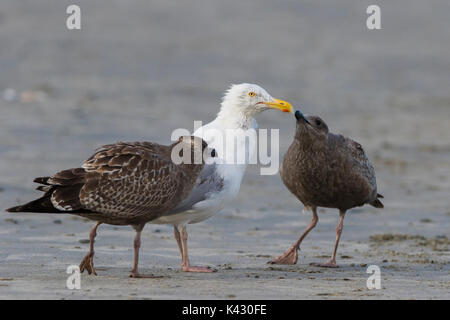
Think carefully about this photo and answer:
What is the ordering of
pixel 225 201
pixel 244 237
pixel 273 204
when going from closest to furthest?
pixel 225 201
pixel 244 237
pixel 273 204

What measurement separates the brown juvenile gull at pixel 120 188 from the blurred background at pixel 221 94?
0.74 meters

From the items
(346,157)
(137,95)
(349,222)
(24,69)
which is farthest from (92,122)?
(346,157)

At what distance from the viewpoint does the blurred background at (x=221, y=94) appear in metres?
10.0

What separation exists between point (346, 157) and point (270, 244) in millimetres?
1356

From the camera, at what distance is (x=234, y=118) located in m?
8.89

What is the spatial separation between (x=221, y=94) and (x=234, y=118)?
1135 cm

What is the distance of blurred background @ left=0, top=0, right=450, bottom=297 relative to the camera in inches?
395

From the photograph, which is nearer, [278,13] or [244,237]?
[244,237]

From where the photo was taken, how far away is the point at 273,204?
487 inches

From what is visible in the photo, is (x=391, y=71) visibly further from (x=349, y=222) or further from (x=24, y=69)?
(x=349, y=222)
